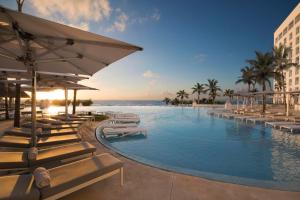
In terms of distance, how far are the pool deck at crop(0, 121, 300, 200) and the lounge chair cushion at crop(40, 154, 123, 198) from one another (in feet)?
1.38

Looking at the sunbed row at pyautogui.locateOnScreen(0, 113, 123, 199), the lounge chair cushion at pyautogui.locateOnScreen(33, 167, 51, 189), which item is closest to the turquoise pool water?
the sunbed row at pyautogui.locateOnScreen(0, 113, 123, 199)

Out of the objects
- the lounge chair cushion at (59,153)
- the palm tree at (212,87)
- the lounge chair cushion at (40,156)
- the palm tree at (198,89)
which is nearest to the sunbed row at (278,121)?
the lounge chair cushion at (59,153)

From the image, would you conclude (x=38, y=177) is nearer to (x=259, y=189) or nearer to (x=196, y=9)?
(x=259, y=189)

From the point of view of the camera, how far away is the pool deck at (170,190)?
10.2ft

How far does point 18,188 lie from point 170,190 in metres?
2.34

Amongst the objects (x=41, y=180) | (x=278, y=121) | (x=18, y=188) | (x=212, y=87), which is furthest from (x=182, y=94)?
(x=18, y=188)

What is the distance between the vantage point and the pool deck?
3102 mm

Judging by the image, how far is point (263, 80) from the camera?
998 inches

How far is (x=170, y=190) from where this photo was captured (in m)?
3.33

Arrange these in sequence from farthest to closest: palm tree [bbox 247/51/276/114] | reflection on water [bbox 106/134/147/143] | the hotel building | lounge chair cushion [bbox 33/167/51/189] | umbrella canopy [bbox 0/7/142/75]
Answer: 1. the hotel building
2. palm tree [bbox 247/51/276/114]
3. reflection on water [bbox 106/134/147/143]
4. umbrella canopy [bbox 0/7/142/75]
5. lounge chair cushion [bbox 33/167/51/189]

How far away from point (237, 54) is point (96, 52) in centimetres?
3954

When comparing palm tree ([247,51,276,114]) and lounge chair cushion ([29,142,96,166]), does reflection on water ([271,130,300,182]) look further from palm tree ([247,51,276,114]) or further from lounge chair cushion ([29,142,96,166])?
palm tree ([247,51,276,114])

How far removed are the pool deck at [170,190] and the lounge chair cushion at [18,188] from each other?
→ 0.81m

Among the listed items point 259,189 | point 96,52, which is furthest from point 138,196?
point 96,52
